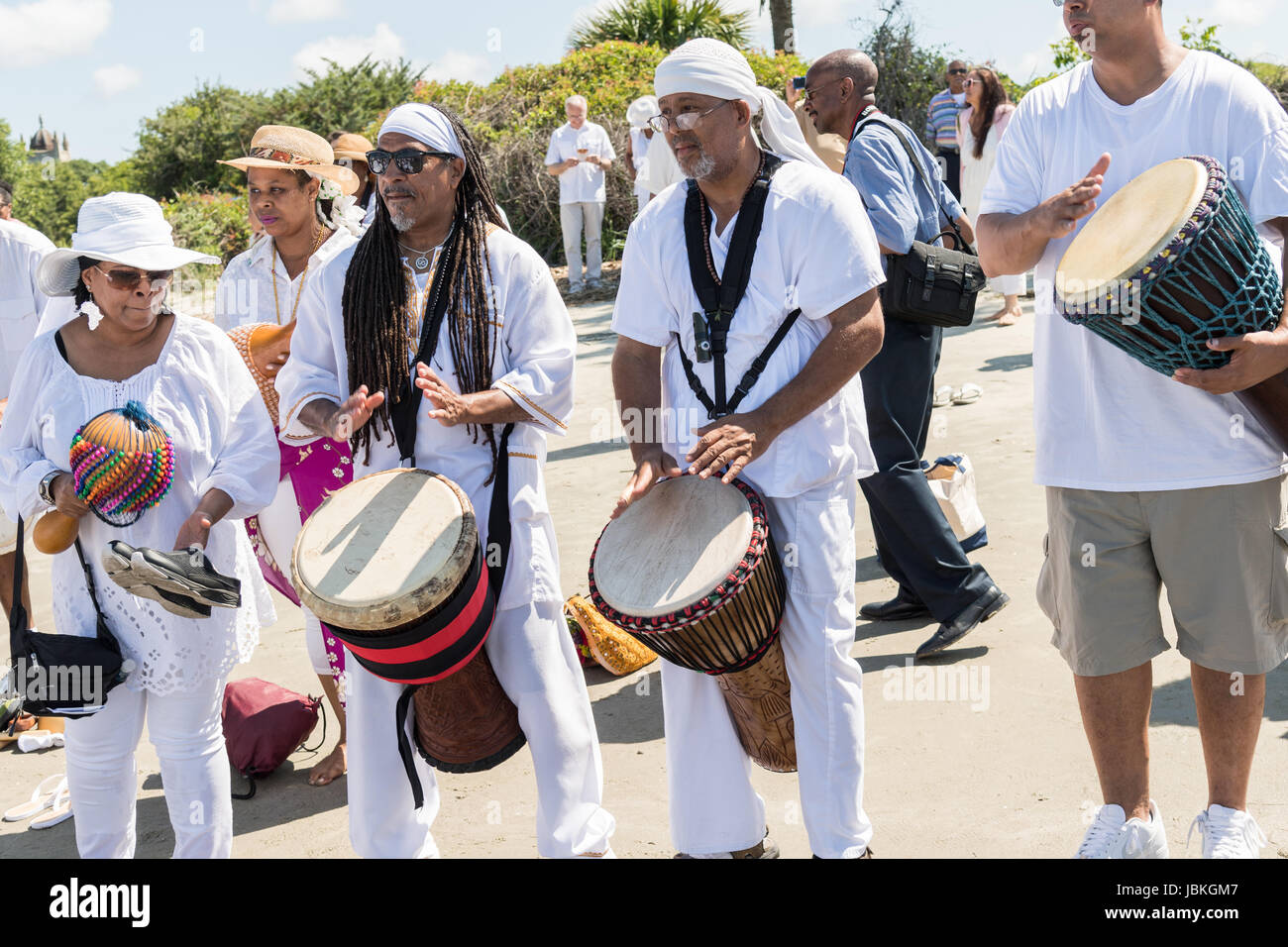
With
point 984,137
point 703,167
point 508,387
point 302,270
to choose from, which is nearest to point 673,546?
point 508,387

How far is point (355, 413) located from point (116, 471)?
0.68 metres

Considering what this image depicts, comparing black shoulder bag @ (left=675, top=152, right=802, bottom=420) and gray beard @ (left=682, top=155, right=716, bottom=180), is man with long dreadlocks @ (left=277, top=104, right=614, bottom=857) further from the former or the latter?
gray beard @ (left=682, top=155, right=716, bottom=180)

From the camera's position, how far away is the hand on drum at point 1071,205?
292cm

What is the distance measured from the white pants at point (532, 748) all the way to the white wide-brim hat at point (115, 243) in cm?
127

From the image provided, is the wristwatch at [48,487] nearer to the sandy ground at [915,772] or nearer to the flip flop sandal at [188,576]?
the flip flop sandal at [188,576]

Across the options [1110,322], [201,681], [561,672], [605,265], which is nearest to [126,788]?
[201,681]

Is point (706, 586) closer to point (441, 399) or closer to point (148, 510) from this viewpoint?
point (441, 399)

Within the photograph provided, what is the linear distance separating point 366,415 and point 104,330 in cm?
87

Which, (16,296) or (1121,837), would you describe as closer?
(1121,837)

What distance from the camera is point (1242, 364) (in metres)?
2.81

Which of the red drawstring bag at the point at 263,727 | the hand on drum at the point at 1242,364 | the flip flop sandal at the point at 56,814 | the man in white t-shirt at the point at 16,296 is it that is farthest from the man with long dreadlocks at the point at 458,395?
the man in white t-shirt at the point at 16,296

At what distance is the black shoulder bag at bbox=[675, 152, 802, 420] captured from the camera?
3254mm

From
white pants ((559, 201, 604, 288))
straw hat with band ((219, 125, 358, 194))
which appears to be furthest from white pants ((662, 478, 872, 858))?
white pants ((559, 201, 604, 288))

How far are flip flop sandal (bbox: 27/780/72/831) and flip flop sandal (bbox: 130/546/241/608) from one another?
5.22 ft
